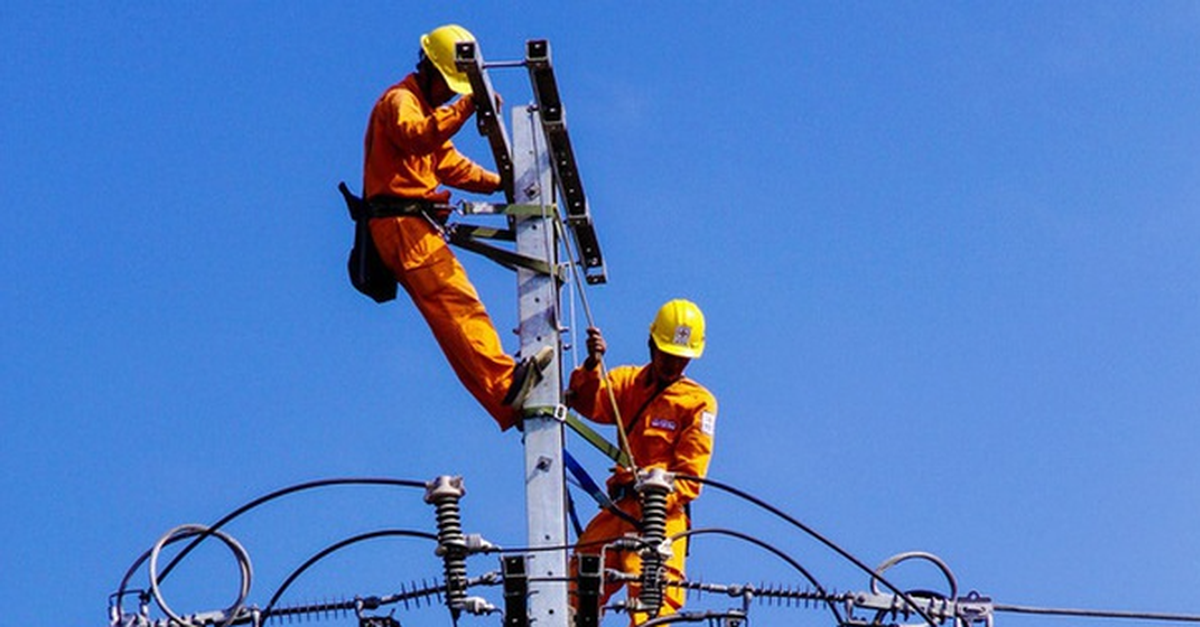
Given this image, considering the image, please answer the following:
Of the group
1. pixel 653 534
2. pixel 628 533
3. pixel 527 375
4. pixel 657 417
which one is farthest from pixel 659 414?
pixel 653 534

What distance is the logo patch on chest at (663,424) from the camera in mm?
14945

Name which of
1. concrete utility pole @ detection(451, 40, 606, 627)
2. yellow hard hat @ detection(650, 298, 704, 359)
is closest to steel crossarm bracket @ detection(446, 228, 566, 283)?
concrete utility pole @ detection(451, 40, 606, 627)

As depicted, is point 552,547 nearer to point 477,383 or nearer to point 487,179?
point 477,383

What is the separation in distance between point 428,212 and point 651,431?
1.69 meters

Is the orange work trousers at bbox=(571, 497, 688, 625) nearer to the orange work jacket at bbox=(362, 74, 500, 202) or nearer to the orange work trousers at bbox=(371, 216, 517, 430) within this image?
the orange work trousers at bbox=(371, 216, 517, 430)

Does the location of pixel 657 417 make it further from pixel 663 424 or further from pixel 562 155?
pixel 562 155

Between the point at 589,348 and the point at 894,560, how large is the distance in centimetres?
224

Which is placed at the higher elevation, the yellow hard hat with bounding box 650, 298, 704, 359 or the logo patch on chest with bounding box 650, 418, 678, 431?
the yellow hard hat with bounding box 650, 298, 704, 359

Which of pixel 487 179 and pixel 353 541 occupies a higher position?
pixel 487 179

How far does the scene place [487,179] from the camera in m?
15.4

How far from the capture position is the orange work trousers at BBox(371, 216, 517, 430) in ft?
47.0

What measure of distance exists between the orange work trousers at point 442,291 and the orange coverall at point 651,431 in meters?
0.63

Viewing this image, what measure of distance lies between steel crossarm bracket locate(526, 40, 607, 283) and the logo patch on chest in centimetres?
86

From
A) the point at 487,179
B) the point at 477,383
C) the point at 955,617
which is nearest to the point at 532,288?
the point at 477,383
